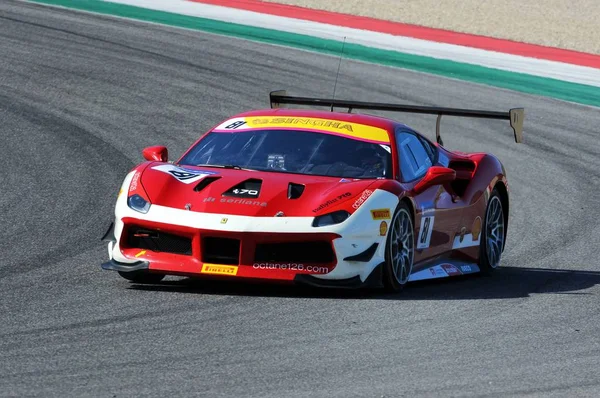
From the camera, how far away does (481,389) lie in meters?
5.68

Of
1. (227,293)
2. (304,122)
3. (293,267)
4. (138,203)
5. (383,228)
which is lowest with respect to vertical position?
(227,293)

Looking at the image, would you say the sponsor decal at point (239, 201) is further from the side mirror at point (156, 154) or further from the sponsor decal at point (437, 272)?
the sponsor decal at point (437, 272)

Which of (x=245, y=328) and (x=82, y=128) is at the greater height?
(x=245, y=328)

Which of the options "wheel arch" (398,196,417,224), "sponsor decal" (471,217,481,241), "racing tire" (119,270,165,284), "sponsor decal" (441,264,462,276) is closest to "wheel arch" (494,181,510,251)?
"sponsor decal" (471,217,481,241)

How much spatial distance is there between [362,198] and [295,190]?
0.42 metres

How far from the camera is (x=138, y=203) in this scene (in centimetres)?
812

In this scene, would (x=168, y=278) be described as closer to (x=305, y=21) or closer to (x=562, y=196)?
(x=562, y=196)

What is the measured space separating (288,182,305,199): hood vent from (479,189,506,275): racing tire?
239 cm

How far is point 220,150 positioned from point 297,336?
263 centimetres

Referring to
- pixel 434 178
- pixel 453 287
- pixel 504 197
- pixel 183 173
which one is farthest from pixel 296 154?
pixel 504 197

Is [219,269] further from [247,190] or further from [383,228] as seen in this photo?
[383,228]

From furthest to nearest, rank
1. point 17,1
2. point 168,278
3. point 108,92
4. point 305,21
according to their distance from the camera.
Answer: point 305,21
point 17,1
point 108,92
point 168,278

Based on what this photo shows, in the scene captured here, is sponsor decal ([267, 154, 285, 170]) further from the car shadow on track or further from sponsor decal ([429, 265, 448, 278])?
sponsor decal ([429, 265, 448, 278])

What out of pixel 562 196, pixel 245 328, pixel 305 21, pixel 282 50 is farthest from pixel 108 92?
pixel 245 328
